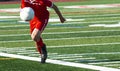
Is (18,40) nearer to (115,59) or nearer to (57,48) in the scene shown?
(57,48)

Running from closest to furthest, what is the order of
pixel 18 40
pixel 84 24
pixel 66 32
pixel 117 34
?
pixel 18 40
pixel 117 34
pixel 66 32
pixel 84 24

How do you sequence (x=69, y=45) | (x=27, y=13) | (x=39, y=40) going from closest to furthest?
(x=27, y=13) < (x=39, y=40) < (x=69, y=45)

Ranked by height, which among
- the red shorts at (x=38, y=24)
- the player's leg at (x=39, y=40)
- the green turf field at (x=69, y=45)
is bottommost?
the green turf field at (x=69, y=45)

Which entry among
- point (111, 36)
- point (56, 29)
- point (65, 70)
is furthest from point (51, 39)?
point (65, 70)

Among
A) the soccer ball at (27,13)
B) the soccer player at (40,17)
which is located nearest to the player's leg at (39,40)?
the soccer player at (40,17)

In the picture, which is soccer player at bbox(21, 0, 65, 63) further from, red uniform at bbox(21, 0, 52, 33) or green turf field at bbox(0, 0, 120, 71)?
green turf field at bbox(0, 0, 120, 71)

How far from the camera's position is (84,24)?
16250 millimetres

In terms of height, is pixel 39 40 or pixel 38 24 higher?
pixel 38 24

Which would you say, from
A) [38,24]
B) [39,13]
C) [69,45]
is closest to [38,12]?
[39,13]

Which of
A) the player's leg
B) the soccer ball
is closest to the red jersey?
the soccer ball

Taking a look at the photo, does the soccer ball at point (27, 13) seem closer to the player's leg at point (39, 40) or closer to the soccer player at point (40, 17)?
the soccer player at point (40, 17)

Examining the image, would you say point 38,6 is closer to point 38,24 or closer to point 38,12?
point 38,12

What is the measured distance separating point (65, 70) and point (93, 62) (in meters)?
0.94

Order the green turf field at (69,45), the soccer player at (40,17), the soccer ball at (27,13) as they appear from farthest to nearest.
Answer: the soccer player at (40,17) < the soccer ball at (27,13) < the green turf field at (69,45)
